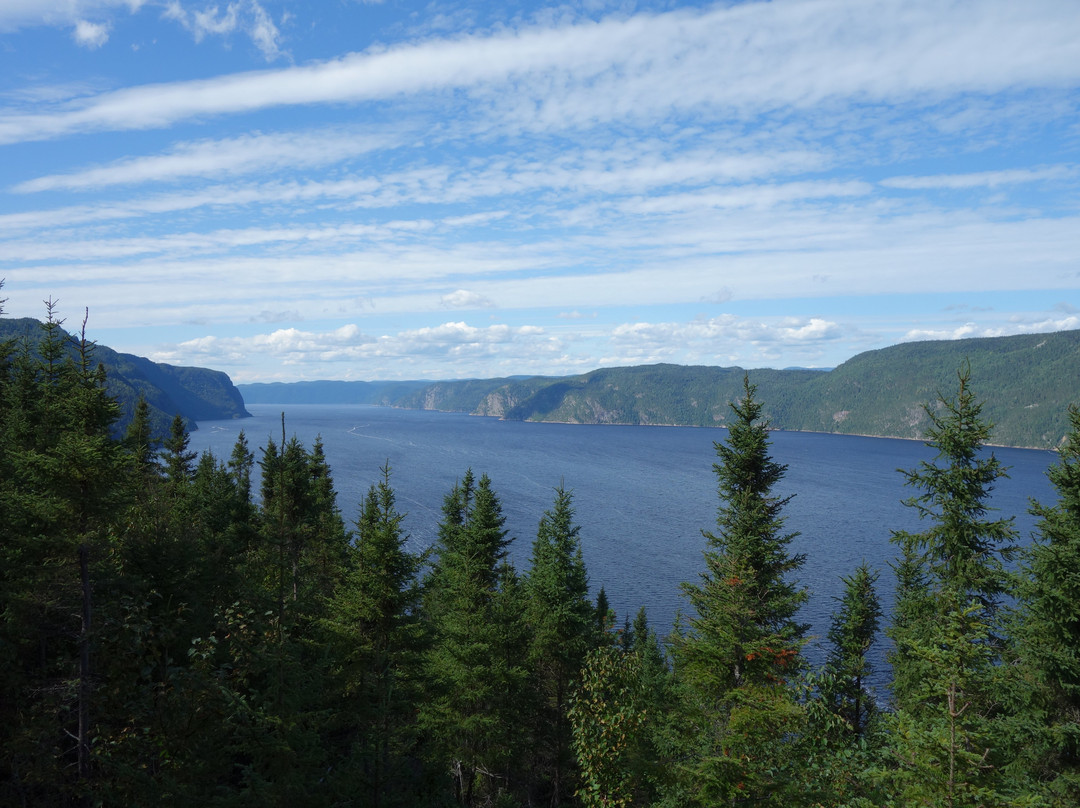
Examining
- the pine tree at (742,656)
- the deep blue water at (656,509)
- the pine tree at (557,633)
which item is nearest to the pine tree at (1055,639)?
the pine tree at (742,656)

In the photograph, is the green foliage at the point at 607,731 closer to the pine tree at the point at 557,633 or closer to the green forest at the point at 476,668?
the green forest at the point at 476,668

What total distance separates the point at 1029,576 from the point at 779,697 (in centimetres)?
1021

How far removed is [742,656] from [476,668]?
35.7 feet

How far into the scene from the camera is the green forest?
982cm

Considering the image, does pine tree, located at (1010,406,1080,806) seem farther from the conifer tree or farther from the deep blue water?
the deep blue water

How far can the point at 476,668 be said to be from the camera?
21.9 meters

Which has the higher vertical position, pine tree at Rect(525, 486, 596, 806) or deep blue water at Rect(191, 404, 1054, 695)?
pine tree at Rect(525, 486, 596, 806)

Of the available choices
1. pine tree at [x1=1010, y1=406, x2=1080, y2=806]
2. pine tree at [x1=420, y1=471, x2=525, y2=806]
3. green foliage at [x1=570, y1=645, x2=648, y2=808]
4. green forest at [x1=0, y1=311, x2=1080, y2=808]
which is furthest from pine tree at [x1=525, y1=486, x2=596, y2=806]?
pine tree at [x1=1010, y1=406, x2=1080, y2=806]

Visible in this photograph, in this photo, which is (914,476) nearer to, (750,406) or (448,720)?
(750,406)

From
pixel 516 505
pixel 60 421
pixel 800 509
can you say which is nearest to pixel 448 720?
pixel 60 421

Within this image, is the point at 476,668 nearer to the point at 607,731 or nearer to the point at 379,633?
the point at 379,633

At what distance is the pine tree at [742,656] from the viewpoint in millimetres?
11977

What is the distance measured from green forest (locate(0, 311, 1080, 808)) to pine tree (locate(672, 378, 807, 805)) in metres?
0.07

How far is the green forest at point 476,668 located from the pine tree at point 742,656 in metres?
0.07
